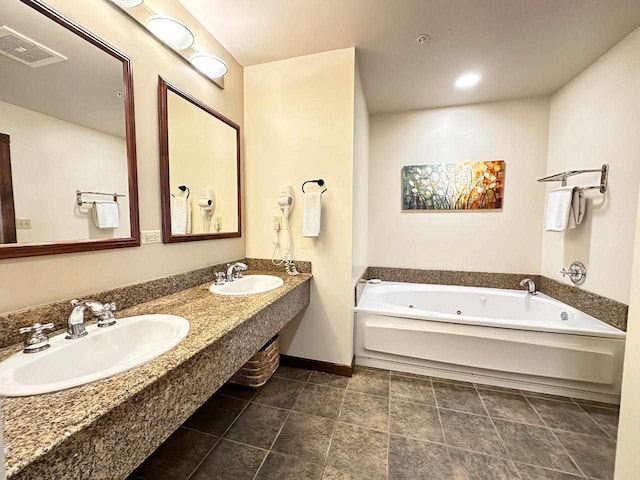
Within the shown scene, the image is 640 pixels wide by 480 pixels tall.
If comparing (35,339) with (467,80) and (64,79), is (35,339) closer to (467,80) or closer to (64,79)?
(64,79)

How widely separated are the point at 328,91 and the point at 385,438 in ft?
7.66

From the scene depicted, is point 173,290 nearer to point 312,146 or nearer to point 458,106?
point 312,146

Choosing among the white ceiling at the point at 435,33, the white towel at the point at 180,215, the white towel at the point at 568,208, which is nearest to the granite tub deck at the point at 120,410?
the white towel at the point at 180,215

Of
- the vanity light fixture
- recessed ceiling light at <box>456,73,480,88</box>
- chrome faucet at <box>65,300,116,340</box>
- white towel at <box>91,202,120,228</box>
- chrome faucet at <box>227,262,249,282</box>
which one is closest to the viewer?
chrome faucet at <box>65,300,116,340</box>

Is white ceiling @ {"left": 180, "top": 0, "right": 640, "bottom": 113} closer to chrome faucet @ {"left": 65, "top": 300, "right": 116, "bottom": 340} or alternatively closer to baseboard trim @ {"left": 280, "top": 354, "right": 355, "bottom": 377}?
chrome faucet @ {"left": 65, "top": 300, "right": 116, "bottom": 340}

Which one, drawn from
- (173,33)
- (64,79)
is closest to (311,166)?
(173,33)

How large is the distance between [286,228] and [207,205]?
624 mm

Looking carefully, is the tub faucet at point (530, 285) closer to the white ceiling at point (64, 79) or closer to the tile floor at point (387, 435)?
the tile floor at point (387, 435)

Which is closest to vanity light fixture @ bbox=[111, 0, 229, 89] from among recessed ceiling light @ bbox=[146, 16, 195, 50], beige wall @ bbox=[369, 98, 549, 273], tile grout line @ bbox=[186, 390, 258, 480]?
recessed ceiling light @ bbox=[146, 16, 195, 50]

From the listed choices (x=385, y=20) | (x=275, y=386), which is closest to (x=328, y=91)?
(x=385, y=20)

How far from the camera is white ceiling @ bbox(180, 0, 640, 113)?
5.07 ft

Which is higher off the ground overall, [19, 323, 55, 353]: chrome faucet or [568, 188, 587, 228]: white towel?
[568, 188, 587, 228]: white towel

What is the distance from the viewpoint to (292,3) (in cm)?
153

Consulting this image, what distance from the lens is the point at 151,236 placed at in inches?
56.9
